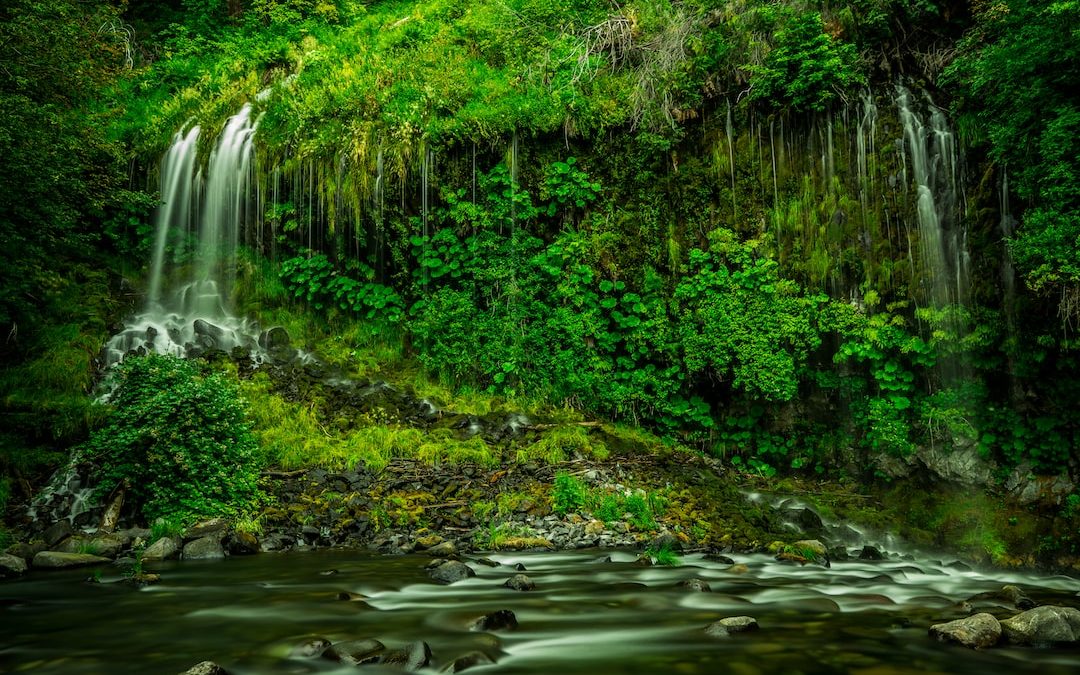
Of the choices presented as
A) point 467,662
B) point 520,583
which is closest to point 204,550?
point 520,583

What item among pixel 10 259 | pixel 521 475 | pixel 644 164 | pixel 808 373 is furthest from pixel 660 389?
pixel 10 259

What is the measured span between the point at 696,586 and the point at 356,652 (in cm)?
297

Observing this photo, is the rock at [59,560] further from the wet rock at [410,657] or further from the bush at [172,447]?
the wet rock at [410,657]

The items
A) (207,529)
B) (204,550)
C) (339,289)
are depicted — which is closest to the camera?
(204,550)

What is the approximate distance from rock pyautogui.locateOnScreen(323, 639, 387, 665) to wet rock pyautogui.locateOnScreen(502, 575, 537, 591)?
1.84 metres

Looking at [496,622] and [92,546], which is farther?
[92,546]

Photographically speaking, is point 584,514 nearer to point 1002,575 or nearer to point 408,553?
point 408,553

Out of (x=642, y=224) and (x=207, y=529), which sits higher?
(x=642, y=224)

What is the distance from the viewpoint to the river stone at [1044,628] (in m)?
4.14

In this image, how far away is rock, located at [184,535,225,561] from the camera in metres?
7.20

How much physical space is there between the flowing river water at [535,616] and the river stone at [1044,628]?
12cm

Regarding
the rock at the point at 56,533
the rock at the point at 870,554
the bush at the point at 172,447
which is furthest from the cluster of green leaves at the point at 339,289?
the rock at the point at 870,554

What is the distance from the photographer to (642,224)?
1209 cm

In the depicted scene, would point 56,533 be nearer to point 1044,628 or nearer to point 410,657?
point 410,657
